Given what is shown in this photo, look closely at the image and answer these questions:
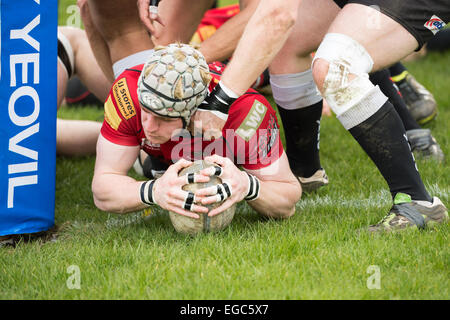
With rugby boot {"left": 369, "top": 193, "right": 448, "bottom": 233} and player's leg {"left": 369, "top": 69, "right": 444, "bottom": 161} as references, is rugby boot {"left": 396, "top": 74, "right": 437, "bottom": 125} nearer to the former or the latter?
player's leg {"left": 369, "top": 69, "right": 444, "bottom": 161}

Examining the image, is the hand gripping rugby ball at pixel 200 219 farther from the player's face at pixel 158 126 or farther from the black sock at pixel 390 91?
the black sock at pixel 390 91

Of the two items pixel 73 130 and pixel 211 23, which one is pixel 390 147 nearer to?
pixel 73 130

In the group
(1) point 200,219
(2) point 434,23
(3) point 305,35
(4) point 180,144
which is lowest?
(1) point 200,219

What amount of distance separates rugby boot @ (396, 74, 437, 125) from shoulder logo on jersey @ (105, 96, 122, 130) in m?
3.42

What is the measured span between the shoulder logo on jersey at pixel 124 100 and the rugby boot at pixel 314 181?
1.58 m

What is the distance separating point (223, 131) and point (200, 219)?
1.78 ft

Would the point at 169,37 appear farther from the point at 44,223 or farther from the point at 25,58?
the point at 44,223

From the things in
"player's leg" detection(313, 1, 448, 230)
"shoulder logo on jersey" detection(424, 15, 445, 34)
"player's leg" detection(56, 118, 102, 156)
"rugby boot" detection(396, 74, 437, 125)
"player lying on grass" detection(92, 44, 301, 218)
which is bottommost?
"player's leg" detection(56, 118, 102, 156)

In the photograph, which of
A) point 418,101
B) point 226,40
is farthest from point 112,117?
point 418,101

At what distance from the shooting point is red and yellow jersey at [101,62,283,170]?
348cm

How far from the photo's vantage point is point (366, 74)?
11.0 feet

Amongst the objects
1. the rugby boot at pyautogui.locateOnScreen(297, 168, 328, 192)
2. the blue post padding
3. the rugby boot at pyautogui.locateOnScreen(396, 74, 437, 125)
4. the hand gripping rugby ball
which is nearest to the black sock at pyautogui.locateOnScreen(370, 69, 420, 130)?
the rugby boot at pyautogui.locateOnScreen(396, 74, 437, 125)

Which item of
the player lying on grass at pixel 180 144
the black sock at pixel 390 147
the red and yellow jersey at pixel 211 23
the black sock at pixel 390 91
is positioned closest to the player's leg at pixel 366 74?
the black sock at pixel 390 147
